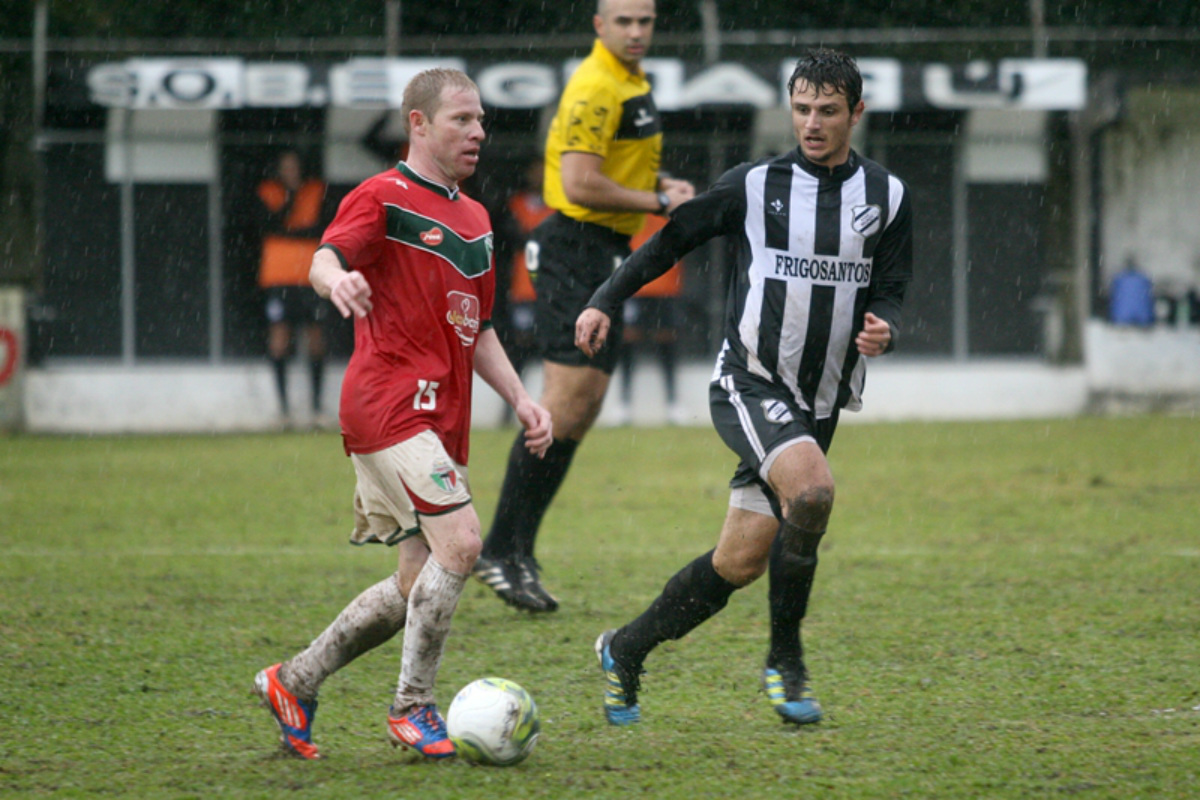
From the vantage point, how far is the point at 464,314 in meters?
3.90

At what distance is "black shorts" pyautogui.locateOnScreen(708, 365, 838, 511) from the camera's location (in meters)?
4.02

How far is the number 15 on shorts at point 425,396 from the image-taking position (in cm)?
373

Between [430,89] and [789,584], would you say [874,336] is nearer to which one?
[789,584]

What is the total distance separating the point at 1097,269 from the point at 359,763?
13.7 meters

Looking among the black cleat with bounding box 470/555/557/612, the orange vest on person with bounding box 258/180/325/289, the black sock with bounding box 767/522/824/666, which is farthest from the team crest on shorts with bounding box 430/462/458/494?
the orange vest on person with bounding box 258/180/325/289

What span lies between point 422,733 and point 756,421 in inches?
46.6

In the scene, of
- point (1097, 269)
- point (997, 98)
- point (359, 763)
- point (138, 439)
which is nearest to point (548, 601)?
point (359, 763)

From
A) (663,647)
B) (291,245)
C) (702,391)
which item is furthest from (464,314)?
(702,391)

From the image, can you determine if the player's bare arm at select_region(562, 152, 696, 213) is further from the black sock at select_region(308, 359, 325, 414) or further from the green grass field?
the black sock at select_region(308, 359, 325, 414)

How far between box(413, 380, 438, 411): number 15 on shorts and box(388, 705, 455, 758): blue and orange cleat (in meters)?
0.72

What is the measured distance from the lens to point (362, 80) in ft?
47.0

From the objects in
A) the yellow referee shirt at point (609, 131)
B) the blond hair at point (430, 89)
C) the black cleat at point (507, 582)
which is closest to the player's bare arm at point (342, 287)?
the blond hair at point (430, 89)

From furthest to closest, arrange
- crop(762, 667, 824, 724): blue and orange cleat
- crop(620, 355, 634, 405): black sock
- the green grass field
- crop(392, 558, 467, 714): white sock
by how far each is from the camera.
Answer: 1. crop(620, 355, 634, 405): black sock
2. crop(762, 667, 824, 724): blue and orange cleat
3. crop(392, 558, 467, 714): white sock
4. the green grass field

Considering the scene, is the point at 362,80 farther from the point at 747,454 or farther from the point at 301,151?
the point at 747,454
